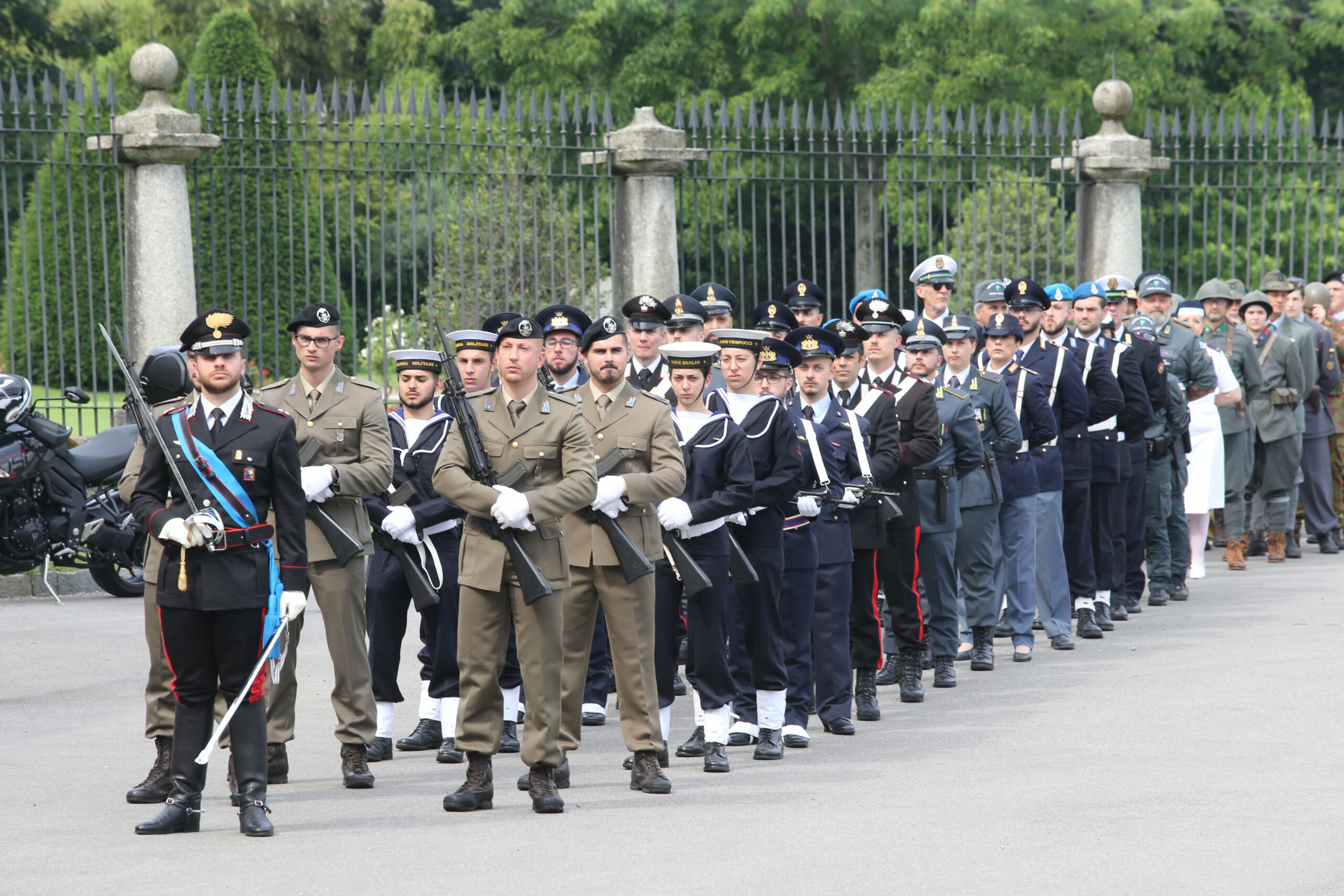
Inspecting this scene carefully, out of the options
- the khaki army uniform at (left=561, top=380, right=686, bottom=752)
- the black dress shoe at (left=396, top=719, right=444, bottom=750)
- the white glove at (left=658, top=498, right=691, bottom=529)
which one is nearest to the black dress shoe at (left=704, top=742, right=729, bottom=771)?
the khaki army uniform at (left=561, top=380, right=686, bottom=752)

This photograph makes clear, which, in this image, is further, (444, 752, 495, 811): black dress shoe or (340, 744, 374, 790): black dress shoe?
(340, 744, 374, 790): black dress shoe

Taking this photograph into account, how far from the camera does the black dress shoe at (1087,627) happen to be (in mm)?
10422

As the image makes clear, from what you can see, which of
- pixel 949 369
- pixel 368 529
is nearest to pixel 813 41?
pixel 949 369

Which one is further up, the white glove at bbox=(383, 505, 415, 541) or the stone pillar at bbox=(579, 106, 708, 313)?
the stone pillar at bbox=(579, 106, 708, 313)

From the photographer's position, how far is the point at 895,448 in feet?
28.3

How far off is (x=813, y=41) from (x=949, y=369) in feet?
69.4

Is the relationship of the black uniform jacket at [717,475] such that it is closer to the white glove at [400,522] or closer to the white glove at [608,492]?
the white glove at [608,492]

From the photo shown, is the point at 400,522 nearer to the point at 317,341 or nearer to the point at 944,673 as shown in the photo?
the point at 317,341

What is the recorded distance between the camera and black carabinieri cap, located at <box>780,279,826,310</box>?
1110 centimetres

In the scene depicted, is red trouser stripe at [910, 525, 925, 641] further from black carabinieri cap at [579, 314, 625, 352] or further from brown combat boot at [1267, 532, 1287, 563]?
brown combat boot at [1267, 532, 1287, 563]

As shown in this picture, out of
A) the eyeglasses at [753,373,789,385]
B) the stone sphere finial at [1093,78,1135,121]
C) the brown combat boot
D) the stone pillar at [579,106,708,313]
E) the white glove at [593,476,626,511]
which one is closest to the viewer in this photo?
the white glove at [593,476,626,511]

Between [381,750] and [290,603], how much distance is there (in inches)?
58.4

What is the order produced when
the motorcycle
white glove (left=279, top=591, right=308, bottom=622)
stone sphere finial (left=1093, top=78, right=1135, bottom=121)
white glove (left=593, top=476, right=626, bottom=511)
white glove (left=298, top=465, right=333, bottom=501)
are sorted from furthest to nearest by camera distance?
1. stone sphere finial (left=1093, top=78, right=1135, bottom=121)
2. the motorcycle
3. white glove (left=298, top=465, right=333, bottom=501)
4. white glove (left=593, top=476, right=626, bottom=511)
5. white glove (left=279, top=591, right=308, bottom=622)

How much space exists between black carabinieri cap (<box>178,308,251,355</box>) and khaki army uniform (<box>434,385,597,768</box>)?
0.87 m
